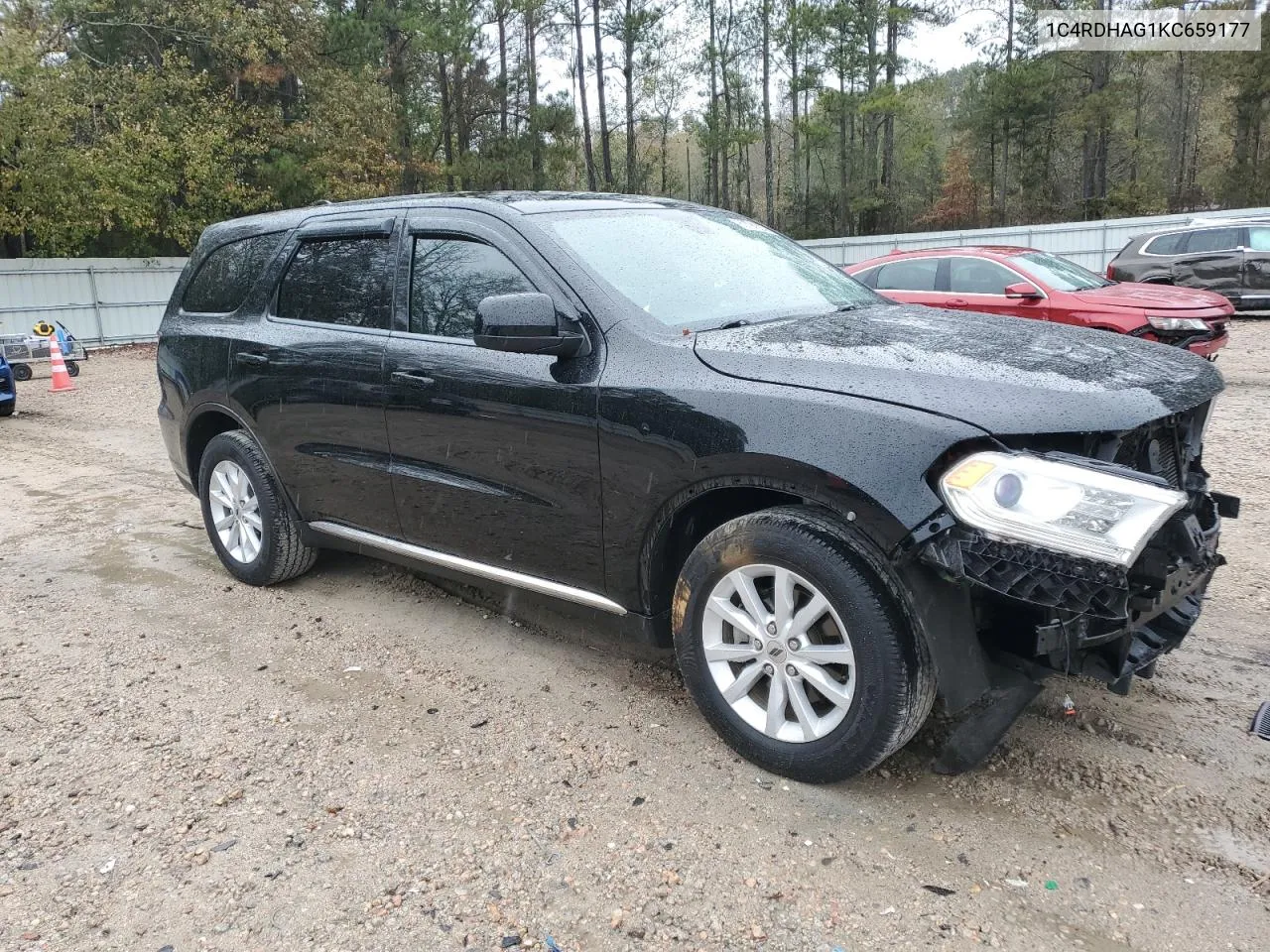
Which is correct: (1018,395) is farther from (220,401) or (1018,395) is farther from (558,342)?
(220,401)

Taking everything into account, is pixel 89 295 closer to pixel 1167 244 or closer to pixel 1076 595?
pixel 1167 244

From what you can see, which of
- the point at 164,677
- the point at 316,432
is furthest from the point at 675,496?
the point at 164,677

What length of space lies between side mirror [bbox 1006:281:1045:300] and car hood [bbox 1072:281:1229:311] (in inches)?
14.8

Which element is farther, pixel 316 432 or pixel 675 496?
pixel 316 432

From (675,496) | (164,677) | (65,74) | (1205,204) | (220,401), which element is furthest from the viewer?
(1205,204)

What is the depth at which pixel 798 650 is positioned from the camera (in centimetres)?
283

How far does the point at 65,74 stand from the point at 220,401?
2558 centimetres

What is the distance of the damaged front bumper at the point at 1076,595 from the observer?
2387 mm

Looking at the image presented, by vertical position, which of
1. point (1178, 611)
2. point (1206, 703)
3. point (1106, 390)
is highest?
point (1106, 390)

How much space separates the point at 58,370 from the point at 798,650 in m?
15.3

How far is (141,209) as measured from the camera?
25.9 meters

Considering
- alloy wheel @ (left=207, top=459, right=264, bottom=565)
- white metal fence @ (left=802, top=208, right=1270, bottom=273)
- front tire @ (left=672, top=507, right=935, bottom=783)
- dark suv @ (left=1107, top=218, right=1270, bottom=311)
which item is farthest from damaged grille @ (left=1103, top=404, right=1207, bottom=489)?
white metal fence @ (left=802, top=208, right=1270, bottom=273)

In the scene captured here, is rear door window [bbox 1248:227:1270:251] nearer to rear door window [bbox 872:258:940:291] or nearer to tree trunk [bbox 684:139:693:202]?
rear door window [bbox 872:258:940:291]

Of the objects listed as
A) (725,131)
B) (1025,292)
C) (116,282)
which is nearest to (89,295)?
(116,282)
